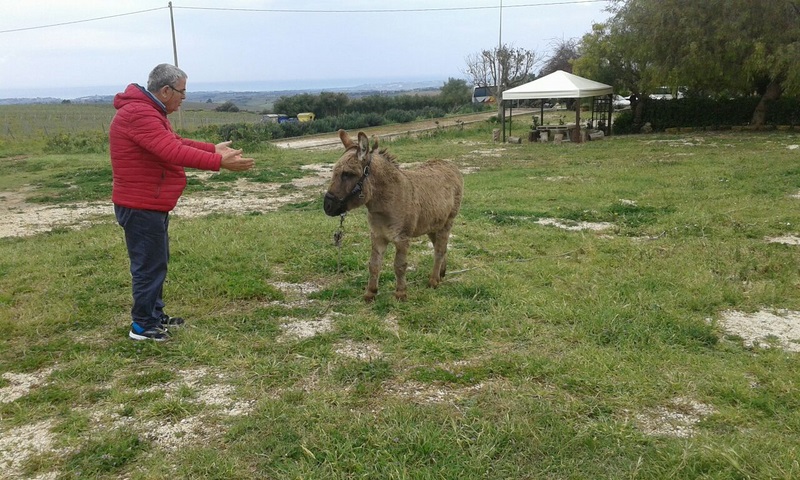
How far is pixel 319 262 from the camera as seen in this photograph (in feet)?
22.7

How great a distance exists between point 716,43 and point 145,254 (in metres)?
21.9

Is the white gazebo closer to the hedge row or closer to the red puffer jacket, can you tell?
the hedge row

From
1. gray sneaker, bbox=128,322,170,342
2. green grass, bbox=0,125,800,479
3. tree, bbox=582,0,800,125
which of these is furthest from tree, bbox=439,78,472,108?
gray sneaker, bbox=128,322,170,342

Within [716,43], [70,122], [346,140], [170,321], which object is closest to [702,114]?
[716,43]

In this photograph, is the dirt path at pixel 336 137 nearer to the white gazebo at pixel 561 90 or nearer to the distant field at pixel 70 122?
the distant field at pixel 70 122

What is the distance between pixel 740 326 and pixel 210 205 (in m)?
9.90

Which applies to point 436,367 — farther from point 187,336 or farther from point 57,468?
point 57,468

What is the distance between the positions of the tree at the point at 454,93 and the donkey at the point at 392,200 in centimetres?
5542

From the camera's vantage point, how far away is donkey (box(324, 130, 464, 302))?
16.3ft

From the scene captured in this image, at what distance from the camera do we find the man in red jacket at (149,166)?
4.29 metres

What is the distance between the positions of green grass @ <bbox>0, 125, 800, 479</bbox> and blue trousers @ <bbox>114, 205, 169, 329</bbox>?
35 cm

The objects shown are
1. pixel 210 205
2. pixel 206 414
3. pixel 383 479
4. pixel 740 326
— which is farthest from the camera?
pixel 210 205

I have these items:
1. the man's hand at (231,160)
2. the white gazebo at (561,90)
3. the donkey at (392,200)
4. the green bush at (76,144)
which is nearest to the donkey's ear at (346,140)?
the donkey at (392,200)

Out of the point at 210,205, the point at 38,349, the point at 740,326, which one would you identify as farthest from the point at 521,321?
the point at 210,205
